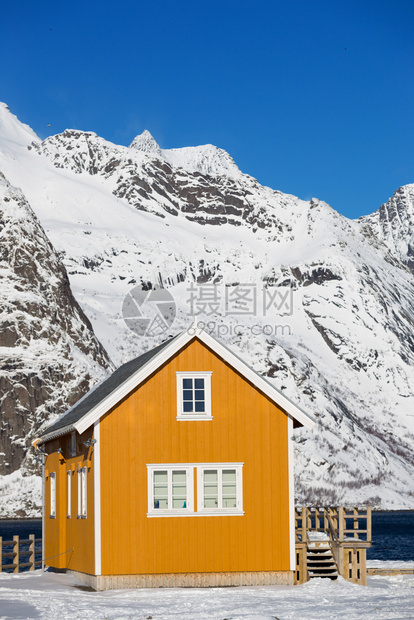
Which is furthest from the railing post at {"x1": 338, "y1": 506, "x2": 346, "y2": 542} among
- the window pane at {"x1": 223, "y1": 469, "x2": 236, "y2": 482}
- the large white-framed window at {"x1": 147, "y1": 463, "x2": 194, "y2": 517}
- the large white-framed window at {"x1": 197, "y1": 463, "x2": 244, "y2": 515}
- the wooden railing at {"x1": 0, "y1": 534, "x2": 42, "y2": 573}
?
the wooden railing at {"x1": 0, "y1": 534, "x2": 42, "y2": 573}

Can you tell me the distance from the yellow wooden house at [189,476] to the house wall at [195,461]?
36mm

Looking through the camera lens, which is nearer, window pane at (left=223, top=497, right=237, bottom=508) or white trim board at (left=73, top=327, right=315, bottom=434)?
white trim board at (left=73, top=327, right=315, bottom=434)

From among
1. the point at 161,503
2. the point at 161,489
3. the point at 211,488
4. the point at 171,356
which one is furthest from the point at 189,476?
the point at 171,356

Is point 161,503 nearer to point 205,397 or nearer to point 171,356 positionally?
point 205,397

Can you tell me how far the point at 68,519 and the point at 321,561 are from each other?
408 inches

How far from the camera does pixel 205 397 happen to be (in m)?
36.7

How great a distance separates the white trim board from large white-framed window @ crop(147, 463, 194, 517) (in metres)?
2.76

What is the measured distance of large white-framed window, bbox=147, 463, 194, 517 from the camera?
35562 mm

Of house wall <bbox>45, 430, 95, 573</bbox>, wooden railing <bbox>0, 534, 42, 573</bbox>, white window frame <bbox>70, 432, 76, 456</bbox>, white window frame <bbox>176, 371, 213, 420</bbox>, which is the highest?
white window frame <bbox>176, 371, 213, 420</bbox>

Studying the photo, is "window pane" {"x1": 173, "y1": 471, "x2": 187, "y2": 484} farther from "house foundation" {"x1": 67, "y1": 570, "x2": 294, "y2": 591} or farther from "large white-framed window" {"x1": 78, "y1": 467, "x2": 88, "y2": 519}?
"large white-framed window" {"x1": 78, "y1": 467, "x2": 88, "y2": 519}

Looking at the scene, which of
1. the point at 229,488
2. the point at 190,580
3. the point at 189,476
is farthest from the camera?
the point at 229,488

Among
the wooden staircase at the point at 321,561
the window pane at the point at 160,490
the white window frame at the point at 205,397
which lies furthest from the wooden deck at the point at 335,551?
the window pane at the point at 160,490

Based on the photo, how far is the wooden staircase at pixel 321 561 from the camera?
37.8 metres

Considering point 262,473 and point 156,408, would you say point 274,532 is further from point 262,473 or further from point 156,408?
point 156,408
